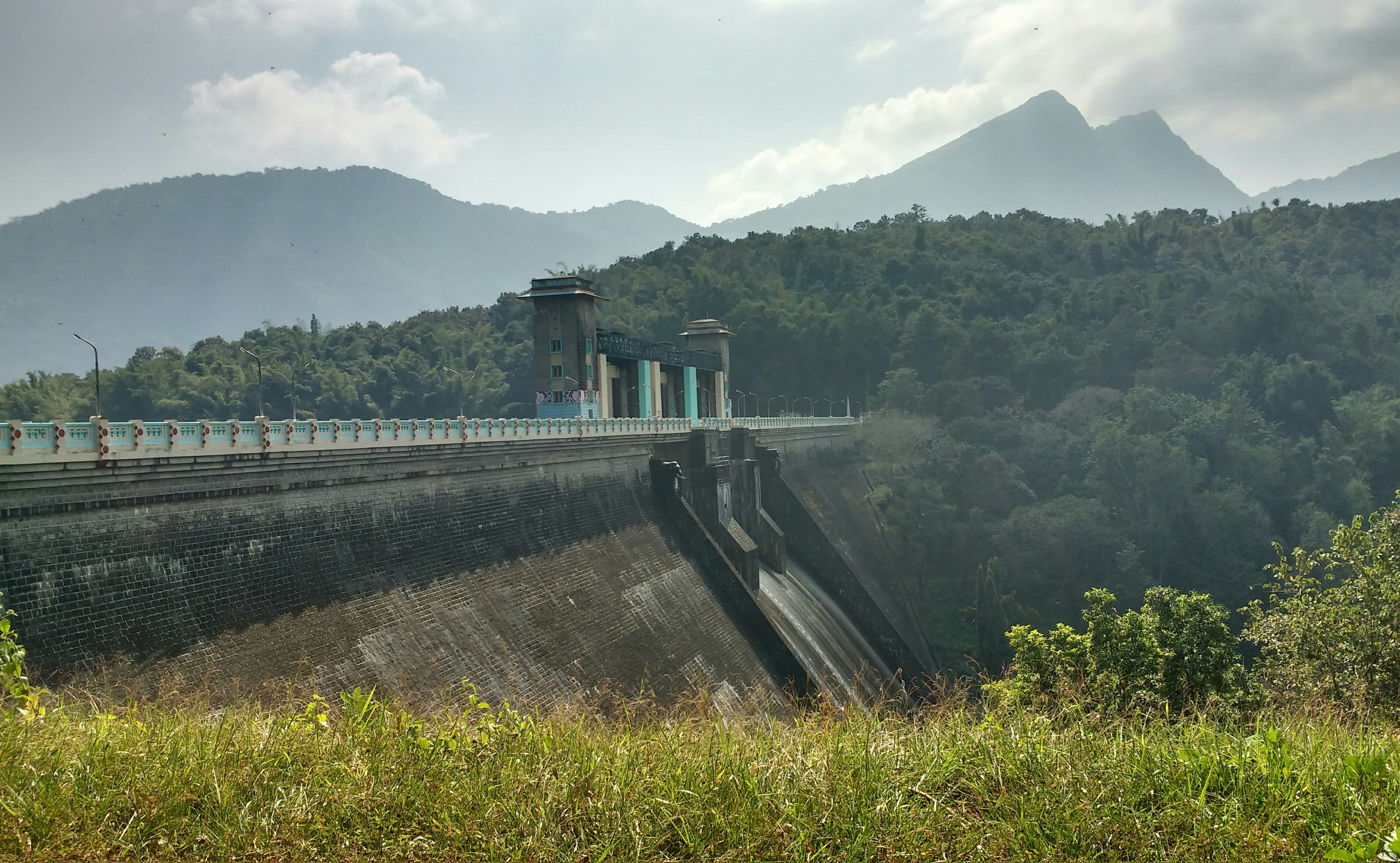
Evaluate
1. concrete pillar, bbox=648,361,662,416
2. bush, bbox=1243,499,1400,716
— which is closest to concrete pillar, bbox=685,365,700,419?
concrete pillar, bbox=648,361,662,416

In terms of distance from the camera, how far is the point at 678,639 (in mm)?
30562

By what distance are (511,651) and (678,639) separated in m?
8.13

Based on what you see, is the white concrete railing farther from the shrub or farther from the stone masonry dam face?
the shrub

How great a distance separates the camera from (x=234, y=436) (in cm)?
1920

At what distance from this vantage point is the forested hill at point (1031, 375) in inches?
2645

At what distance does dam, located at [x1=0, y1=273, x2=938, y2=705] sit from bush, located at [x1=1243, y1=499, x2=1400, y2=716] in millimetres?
9872

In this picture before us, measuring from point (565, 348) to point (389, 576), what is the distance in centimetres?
3164

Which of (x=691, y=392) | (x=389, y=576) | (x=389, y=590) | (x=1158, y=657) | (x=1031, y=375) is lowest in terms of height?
(x=1158, y=657)

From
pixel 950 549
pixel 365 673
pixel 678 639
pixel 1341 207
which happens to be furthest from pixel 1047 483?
pixel 1341 207

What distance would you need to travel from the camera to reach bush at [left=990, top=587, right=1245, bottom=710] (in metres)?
21.3

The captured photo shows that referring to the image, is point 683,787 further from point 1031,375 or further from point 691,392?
point 1031,375

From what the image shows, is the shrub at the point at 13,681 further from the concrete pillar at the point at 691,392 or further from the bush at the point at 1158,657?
the concrete pillar at the point at 691,392

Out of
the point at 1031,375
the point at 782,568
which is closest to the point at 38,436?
the point at 782,568

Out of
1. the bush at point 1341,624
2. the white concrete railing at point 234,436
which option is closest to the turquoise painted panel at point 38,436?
the white concrete railing at point 234,436
